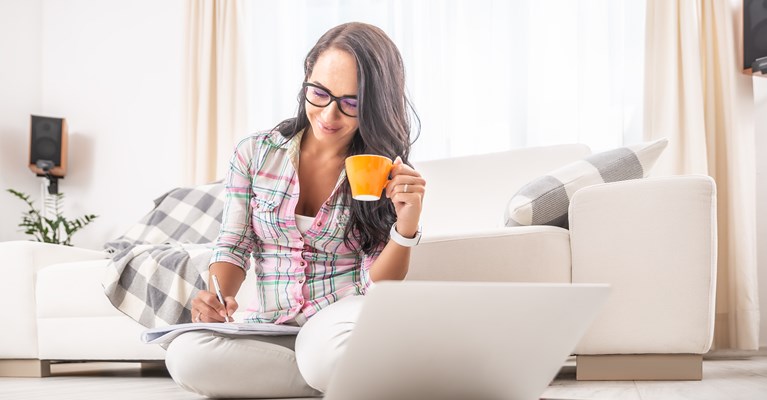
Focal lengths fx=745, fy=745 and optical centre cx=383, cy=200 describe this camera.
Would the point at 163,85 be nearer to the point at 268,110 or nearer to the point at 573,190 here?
the point at 268,110

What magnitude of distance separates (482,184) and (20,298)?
68.0 inches

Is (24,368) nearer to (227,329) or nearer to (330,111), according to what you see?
(227,329)

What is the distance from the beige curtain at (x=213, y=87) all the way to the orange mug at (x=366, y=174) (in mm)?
2899

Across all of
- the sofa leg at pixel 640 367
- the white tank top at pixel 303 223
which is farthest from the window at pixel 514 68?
the white tank top at pixel 303 223

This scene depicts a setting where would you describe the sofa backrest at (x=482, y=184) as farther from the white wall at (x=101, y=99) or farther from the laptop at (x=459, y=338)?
the white wall at (x=101, y=99)

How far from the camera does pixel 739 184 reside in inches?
129

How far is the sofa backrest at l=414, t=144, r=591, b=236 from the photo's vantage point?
2.81 metres

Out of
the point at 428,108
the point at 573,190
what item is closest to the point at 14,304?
the point at 573,190

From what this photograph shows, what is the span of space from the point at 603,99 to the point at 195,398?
2.69m

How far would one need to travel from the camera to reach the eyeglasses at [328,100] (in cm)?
150

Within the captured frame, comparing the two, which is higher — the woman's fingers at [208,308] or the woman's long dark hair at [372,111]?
the woman's long dark hair at [372,111]

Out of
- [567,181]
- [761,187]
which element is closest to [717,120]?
[761,187]

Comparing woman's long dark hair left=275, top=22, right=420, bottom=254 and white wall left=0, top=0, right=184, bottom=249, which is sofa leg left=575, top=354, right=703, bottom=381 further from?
white wall left=0, top=0, right=184, bottom=249

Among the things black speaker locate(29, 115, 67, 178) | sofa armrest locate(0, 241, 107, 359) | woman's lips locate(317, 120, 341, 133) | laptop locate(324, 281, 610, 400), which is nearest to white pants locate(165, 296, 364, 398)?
woman's lips locate(317, 120, 341, 133)
